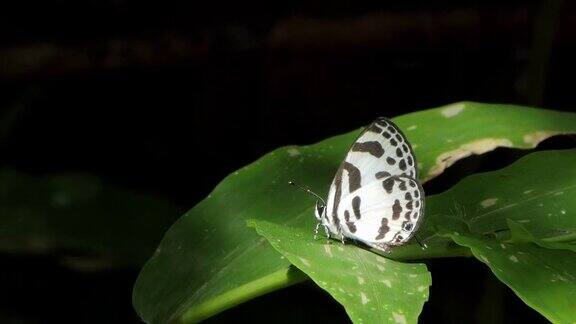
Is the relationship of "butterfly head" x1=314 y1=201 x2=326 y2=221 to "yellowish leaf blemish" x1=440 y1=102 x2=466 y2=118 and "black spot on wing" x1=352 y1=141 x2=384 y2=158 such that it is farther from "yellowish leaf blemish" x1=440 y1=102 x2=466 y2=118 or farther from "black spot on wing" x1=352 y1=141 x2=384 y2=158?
"yellowish leaf blemish" x1=440 y1=102 x2=466 y2=118

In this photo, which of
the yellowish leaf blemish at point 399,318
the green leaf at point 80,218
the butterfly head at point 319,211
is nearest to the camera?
the yellowish leaf blemish at point 399,318

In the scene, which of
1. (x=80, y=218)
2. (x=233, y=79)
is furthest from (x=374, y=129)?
(x=233, y=79)

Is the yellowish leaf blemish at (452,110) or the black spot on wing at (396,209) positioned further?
the yellowish leaf blemish at (452,110)

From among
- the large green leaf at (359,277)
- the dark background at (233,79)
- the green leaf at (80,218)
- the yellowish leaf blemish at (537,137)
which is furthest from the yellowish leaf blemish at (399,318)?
the dark background at (233,79)

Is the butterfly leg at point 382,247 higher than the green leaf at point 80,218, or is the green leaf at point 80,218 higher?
the butterfly leg at point 382,247

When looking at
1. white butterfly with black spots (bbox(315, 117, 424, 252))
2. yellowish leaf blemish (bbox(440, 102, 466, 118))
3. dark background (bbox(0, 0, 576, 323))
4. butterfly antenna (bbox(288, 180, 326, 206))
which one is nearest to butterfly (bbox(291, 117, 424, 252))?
white butterfly with black spots (bbox(315, 117, 424, 252))

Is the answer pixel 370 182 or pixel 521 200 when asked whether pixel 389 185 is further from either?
pixel 521 200

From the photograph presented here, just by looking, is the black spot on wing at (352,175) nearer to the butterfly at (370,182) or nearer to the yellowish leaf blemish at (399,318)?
the butterfly at (370,182)
